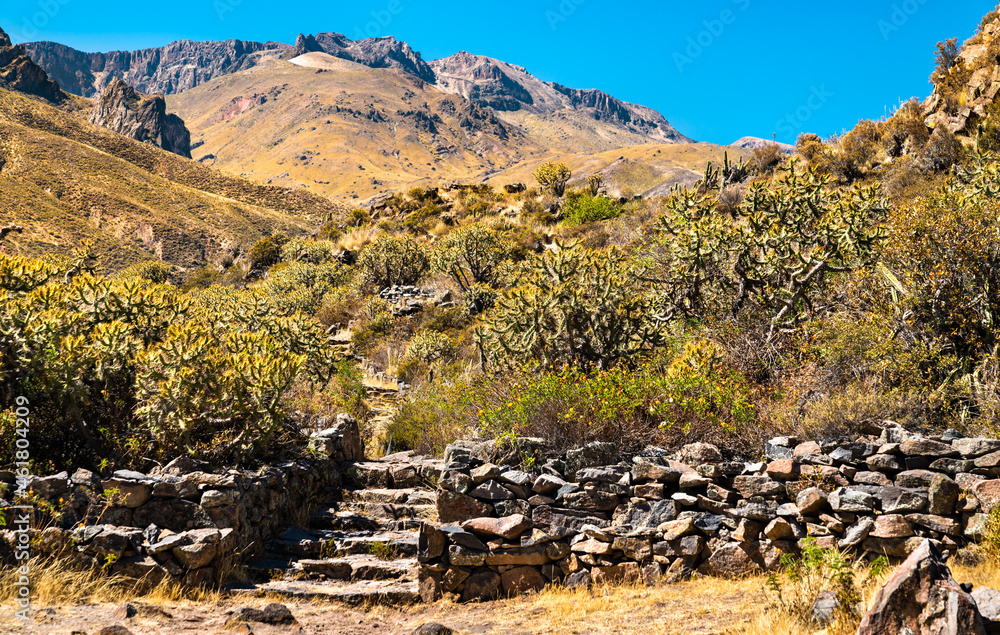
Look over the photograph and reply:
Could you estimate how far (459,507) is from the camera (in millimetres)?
6434

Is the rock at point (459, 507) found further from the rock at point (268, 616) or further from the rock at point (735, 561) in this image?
the rock at point (735, 561)

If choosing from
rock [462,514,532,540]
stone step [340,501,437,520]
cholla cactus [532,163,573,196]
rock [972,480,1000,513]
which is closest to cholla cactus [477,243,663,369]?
stone step [340,501,437,520]

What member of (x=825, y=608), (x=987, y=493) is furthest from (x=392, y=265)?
(x=825, y=608)

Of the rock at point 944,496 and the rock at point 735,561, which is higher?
the rock at point 944,496

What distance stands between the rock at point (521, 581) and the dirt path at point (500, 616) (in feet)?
0.44

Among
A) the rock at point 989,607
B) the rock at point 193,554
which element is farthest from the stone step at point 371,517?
the rock at point 989,607

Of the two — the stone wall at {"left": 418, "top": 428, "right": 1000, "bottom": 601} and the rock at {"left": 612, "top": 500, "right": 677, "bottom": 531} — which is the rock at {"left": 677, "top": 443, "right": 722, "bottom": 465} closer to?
the stone wall at {"left": 418, "top": 428, "right": 1000, "bottom": 601}

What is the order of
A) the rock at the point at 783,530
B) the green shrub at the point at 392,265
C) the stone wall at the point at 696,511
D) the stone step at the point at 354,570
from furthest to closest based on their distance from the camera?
1. the green shrub at the point at 392,265
2. the stone step at the point at 354,570
3. the rock at the point at 783,530
4. the stone wall at the point at 696,511

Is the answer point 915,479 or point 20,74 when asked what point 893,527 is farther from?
point 20,74

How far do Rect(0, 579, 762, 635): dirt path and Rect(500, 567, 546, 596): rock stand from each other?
0.13m

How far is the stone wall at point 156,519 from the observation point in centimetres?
579

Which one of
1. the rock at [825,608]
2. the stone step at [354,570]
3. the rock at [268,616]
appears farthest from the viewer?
the stone step at [354,570]

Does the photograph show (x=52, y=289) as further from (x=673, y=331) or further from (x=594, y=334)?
(x=673, y=331)

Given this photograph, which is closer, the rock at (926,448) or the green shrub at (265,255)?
the rock at (926,448)
